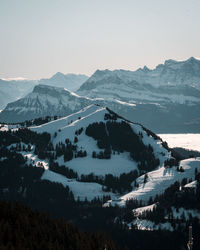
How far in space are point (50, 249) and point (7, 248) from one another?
1969 cm

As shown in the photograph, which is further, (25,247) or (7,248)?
(25,247)

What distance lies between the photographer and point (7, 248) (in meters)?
185

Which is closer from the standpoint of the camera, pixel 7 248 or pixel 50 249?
pixel 7 248

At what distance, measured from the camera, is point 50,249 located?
199 meters

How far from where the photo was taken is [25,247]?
197875mm

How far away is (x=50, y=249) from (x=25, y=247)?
9210 mm
